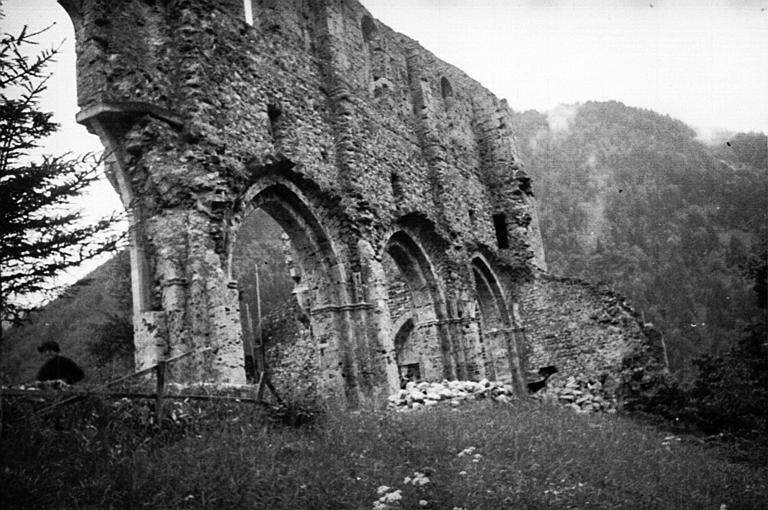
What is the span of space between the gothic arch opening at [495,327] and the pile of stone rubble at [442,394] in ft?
20.6

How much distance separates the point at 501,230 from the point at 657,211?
35748mm

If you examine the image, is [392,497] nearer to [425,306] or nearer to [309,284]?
[309,284]

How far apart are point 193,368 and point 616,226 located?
4564 centimetres

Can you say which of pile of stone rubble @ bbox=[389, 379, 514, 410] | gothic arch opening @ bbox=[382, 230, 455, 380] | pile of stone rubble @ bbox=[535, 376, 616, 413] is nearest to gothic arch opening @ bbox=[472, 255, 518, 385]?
pile of stone rubble @ bbox=[535, 376, 616, 413]

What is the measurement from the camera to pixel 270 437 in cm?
684

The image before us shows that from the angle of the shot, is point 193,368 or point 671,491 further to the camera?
point 193,368

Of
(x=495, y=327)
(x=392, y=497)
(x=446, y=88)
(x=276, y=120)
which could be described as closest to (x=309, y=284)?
(x=276, y=120)

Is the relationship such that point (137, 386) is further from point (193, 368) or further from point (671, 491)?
point (671, 491)

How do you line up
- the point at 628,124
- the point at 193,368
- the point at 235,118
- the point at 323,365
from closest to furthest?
1. the point at 193,368
2. the point at 235,118
3. the point at 323,365
4. the point at 628,124

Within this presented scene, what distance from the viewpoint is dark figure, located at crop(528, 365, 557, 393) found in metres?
17.8

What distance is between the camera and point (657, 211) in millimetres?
51188

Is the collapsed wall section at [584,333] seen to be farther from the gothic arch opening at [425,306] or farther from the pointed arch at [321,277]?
the pointed arch at [321,277]

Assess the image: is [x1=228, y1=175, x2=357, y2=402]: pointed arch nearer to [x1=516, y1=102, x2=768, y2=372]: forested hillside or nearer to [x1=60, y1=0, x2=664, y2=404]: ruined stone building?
[x1=60, y1=0, x2=664, y2=404]: ruined stone building

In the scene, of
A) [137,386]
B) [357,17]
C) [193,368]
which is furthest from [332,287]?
[357,17]
